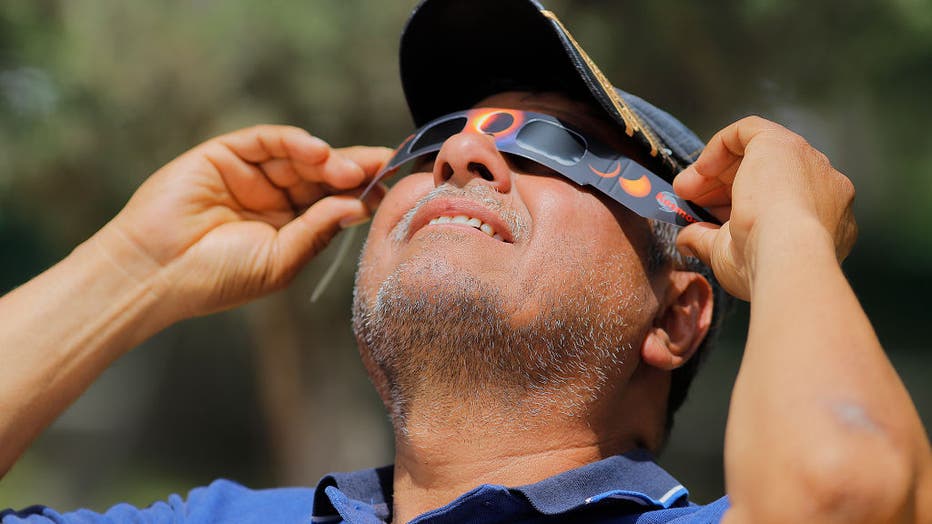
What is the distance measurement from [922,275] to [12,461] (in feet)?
17.4

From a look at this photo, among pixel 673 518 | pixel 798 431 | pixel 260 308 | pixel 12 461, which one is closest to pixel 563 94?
pixel 673 518

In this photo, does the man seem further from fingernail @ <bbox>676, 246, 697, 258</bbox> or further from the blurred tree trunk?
the blurred tree trunk

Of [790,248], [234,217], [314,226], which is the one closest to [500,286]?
[790,248]

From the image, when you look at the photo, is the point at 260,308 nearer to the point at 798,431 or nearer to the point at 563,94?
the point at 563,94

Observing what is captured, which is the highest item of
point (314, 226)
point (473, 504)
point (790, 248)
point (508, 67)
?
point (508, 67)

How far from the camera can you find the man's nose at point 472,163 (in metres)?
2.31

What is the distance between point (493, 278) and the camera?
7.07 ft

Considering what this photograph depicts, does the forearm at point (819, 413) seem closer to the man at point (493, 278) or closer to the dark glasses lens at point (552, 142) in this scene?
the man at point (493, 278)

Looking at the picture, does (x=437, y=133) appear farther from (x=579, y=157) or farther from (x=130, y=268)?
(x=130, y=268)

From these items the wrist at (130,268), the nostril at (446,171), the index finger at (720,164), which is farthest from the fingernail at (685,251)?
the wrist at (130,268)

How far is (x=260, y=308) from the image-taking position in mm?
5730

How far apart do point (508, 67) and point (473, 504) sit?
1.23m

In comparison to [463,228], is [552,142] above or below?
above

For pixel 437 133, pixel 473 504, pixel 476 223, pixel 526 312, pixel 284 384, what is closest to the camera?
pixel 473 504
